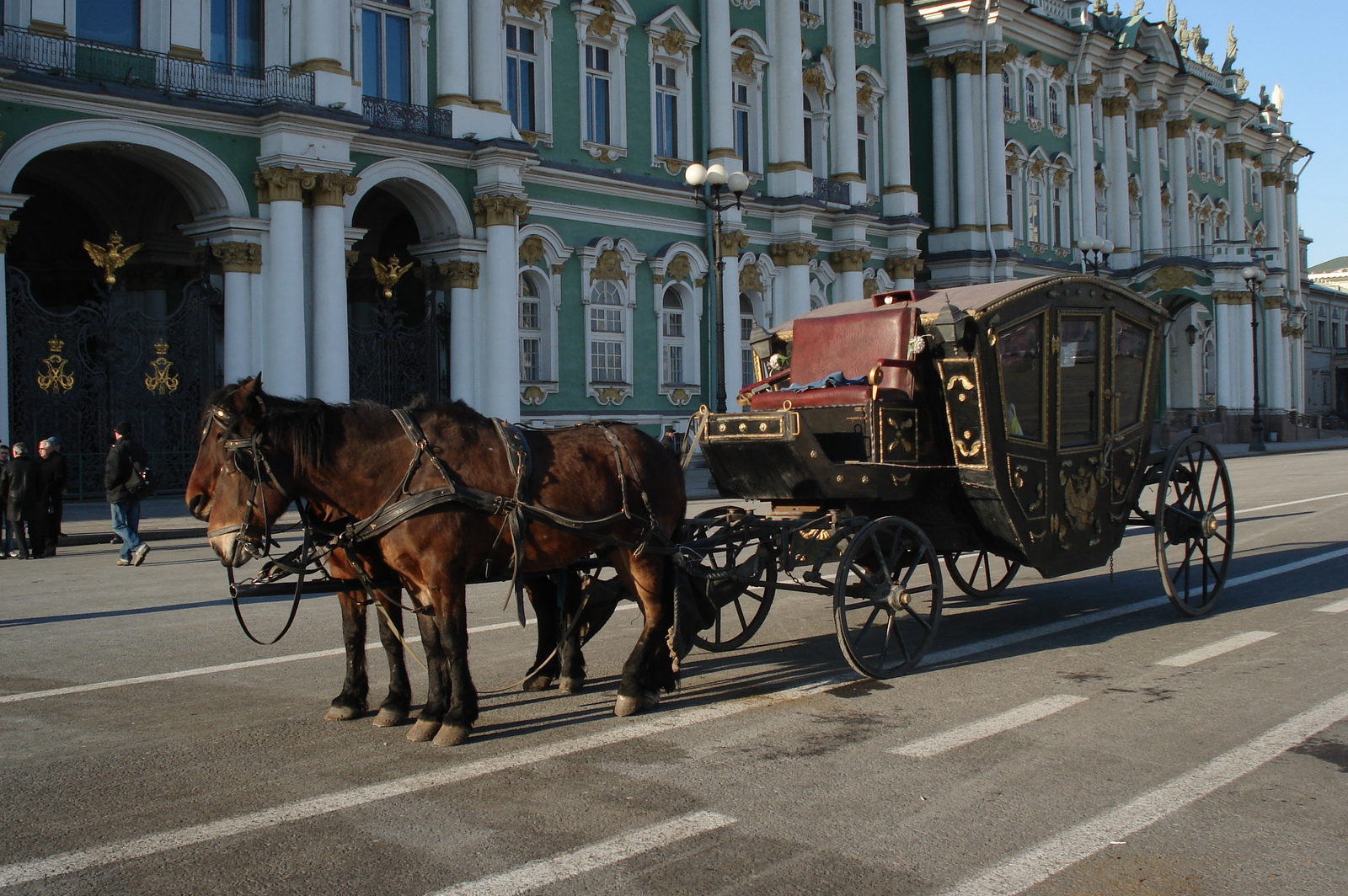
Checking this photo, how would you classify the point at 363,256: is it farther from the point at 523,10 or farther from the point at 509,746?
the point at 509,746

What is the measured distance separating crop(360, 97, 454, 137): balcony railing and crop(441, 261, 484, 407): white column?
2693 mm

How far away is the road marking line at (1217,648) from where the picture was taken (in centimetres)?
807

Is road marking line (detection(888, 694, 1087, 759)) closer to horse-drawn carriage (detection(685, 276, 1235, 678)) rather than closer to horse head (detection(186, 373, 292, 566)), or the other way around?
horse-drawn carriage (detection(685, 276, 1235, 678))

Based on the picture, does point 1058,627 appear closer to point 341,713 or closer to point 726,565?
point 726,565

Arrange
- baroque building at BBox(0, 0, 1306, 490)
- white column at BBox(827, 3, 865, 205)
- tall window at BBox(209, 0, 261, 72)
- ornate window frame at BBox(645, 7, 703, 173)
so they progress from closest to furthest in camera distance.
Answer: baroque building at BBox(0, 0, 1306, 490) → tall window at BBox(209, 0, 261, 72) → ornate window frame at BBox(645, 7, 703, 173) → white column at BBox(827, 3, 865, 205)

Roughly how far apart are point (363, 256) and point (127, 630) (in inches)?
828

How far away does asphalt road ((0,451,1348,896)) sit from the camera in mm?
4543

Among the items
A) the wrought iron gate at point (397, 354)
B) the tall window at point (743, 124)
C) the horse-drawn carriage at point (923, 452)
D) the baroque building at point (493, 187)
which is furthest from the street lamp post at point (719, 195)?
the tall window at point (743, 124)

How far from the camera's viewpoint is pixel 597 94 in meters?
29.9

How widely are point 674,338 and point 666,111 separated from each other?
18.3 ft

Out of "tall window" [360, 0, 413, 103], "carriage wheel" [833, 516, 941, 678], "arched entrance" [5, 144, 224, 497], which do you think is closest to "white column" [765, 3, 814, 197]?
"tall window" [360, 0, 413, 103]

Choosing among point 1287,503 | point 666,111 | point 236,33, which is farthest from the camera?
point 666,111

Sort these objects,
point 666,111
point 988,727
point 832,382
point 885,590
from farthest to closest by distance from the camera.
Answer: point 666,111 → point 832,382 → point 885,590 → point 988,727

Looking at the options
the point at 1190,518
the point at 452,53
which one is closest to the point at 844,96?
the point at 452,53
